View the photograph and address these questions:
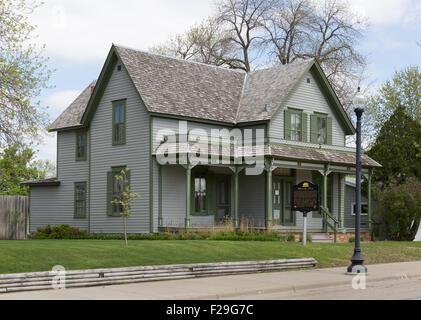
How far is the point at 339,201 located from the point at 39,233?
619 inches

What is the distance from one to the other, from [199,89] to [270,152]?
6.12m

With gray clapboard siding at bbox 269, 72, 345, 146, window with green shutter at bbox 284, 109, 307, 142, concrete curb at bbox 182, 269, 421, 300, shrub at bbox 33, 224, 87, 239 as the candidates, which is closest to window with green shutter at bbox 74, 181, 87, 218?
shrub at bbox 33, 224, 87, 239

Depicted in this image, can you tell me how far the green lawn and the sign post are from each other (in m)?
1.36

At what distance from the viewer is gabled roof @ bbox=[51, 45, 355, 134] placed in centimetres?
2991

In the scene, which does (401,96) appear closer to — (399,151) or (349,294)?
(399,151)

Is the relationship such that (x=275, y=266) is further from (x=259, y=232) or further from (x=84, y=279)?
(x=259, y=232)

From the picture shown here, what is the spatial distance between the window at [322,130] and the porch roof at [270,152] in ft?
5.18

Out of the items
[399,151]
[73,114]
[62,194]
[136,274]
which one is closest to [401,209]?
[399,151]

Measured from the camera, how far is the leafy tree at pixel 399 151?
123ft

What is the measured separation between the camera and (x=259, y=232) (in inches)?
1068

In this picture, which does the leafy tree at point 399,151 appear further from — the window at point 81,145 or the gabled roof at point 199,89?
the window at point 81,145

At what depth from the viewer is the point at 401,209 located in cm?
3300

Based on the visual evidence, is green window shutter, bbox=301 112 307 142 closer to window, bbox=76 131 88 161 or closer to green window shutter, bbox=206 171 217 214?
green window shutter, bbox=206 171 217 214

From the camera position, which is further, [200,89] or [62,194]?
[62,194]
